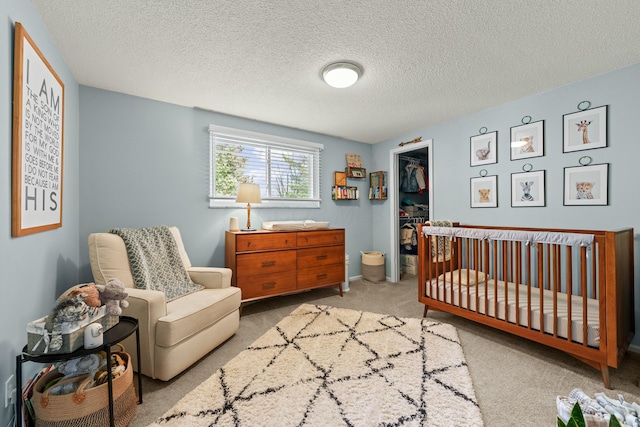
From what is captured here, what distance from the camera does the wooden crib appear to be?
160cm

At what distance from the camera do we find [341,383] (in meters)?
1.61

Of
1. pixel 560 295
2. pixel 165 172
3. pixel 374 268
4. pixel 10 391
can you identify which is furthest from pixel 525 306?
pixel 165 172

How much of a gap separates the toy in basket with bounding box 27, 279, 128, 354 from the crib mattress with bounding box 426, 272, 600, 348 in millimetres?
2564

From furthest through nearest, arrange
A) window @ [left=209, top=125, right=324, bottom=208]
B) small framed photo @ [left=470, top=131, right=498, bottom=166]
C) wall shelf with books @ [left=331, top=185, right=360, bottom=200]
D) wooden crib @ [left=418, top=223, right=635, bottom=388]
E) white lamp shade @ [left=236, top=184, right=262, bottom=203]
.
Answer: wall shelf with books @ [left=331, top=185, right=360, bottom=200]
window @ [left=209, top=125, right=324, bottom=208]
small framed photo @ [left=470, top=131, right=498, bottom=166]
white lamp shade @ [left=236, top=184, right=262, bottom=203]
wooden crib @ [left=418, top=223, right=635, bottom=388]

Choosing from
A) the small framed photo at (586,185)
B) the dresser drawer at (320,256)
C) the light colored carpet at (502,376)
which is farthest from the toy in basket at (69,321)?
the small framed photo at (586,185)

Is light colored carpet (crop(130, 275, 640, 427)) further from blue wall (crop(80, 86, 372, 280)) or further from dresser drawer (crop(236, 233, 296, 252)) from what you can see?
blue wall (crop(80, 86, 372, 280))

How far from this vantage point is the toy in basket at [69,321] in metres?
1.10

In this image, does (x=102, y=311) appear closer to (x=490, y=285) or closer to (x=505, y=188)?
(x=490, y=285)

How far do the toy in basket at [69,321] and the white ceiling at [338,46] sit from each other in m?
1.60

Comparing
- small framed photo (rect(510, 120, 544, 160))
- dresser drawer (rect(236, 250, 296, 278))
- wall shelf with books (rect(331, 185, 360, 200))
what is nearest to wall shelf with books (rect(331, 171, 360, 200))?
wall shelf with books (rect(331, 185, 360, 200))

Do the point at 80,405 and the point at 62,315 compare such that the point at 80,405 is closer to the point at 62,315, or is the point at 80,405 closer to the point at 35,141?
the point at 62,315

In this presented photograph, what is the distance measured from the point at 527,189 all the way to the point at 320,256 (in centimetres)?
237

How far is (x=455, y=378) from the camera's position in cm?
164

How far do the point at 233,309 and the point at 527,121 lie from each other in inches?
134
